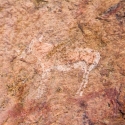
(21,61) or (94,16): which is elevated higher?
(94,16)

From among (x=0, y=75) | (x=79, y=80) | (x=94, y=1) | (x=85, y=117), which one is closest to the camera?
(x=85, y=117)

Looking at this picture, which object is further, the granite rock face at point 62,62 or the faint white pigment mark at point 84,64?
the faint white pigment mark at point 84,64

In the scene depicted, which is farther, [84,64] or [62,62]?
[62,62]

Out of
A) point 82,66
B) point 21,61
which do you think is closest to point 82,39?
point 82,66

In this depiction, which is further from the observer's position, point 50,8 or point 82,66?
point 50,8

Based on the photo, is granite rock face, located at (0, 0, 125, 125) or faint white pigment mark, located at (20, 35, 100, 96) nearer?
granite rock face, located at (0, 0, 125, 125)

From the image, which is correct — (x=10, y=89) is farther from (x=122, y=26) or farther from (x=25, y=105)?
(x=122, y=26)

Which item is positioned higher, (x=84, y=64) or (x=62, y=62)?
(x=84, y=64)

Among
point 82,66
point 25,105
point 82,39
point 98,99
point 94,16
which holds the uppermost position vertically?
point 94,16
